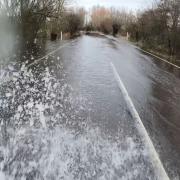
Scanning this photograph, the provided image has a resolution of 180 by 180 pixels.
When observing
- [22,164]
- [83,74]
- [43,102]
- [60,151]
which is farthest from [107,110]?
[83,74]

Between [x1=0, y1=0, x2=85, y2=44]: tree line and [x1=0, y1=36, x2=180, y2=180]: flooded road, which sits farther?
[x1=0, y1=0, x2=85, y2=44]: tree line

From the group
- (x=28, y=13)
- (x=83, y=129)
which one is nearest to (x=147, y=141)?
(x=83, y=129)

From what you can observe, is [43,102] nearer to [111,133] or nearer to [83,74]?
[111,133]

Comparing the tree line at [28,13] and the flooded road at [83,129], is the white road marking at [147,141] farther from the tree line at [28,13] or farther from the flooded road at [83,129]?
the tree line at [28,13]

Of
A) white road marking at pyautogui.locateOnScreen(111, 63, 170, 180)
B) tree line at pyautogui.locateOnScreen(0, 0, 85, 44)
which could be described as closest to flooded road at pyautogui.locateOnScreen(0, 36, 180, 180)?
white road marking at pyautogui.locateOnScreen(111, 63, 170, 180)

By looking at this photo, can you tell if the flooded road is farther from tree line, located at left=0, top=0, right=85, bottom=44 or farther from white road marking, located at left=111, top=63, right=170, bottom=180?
tree line, located at left=0, top=0, right=85, bottom=44

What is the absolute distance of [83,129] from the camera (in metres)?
6.18

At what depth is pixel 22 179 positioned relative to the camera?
13.5 feet

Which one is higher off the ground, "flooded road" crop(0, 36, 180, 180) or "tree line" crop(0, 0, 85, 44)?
"tree line" crop(0, 0, 85, 44)

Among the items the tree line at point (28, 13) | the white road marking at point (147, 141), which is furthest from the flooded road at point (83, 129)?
the tree line at point (28, 13)

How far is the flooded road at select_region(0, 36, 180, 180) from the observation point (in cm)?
451

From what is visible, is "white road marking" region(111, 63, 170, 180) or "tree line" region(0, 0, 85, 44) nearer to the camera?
"white road marking" region(111, 63, 170, 180)

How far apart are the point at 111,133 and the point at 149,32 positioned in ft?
95.2

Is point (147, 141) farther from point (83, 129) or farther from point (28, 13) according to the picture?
point (28, 13)
